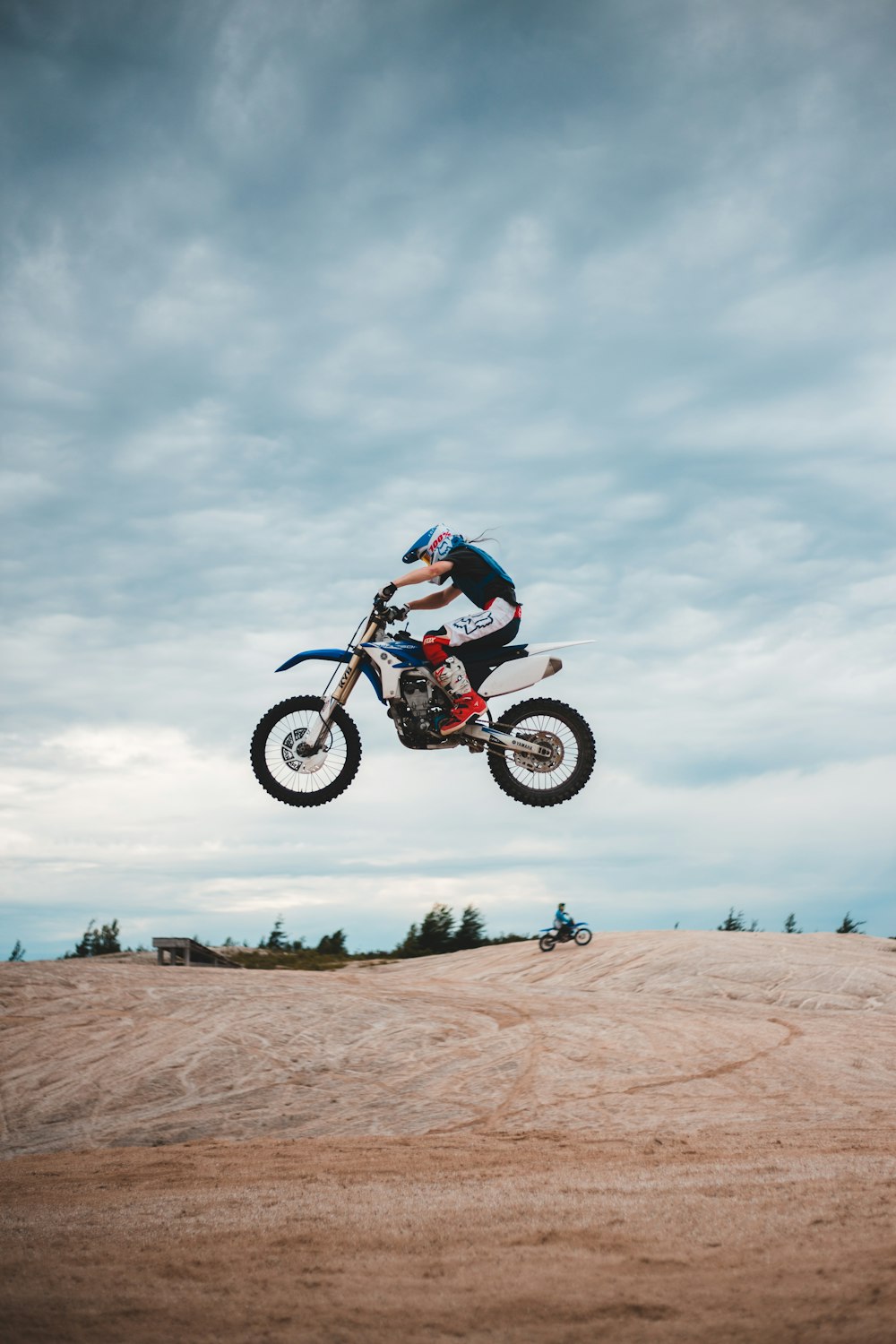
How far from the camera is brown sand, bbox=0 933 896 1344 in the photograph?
259 inches

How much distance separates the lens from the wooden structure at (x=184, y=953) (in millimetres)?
25422

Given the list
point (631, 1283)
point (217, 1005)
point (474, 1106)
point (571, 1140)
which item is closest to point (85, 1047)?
point (217, 1005)

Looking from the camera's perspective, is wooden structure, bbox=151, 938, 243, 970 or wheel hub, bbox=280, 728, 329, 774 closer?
wheel hub, bbox=280, 728, 329, 774

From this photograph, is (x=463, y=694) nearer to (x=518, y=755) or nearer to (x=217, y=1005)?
(x=518, y=755)

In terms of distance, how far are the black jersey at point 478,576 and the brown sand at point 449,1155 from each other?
5098 mm

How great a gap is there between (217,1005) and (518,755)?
10383 millimetres

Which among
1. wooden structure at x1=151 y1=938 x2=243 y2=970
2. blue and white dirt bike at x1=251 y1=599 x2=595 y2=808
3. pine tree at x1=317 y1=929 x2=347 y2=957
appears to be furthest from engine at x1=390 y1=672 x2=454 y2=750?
pine tree at x1=317 y1=929 x2=347 y2=957

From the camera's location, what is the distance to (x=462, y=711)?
30.0 ft

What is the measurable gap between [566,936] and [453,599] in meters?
22.8

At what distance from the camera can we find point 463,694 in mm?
9195

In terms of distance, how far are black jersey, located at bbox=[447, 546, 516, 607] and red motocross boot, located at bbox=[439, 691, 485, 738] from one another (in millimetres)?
824

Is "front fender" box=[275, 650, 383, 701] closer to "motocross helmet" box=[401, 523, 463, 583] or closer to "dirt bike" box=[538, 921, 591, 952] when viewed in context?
"motocross helmet" box=[401, 523, 463, 583]

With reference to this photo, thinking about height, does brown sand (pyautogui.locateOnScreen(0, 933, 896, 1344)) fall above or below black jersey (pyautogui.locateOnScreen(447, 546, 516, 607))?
below

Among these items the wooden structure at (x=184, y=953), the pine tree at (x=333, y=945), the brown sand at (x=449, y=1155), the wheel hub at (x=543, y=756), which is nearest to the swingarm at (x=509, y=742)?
the wheel hub at (x=543, y=756)
